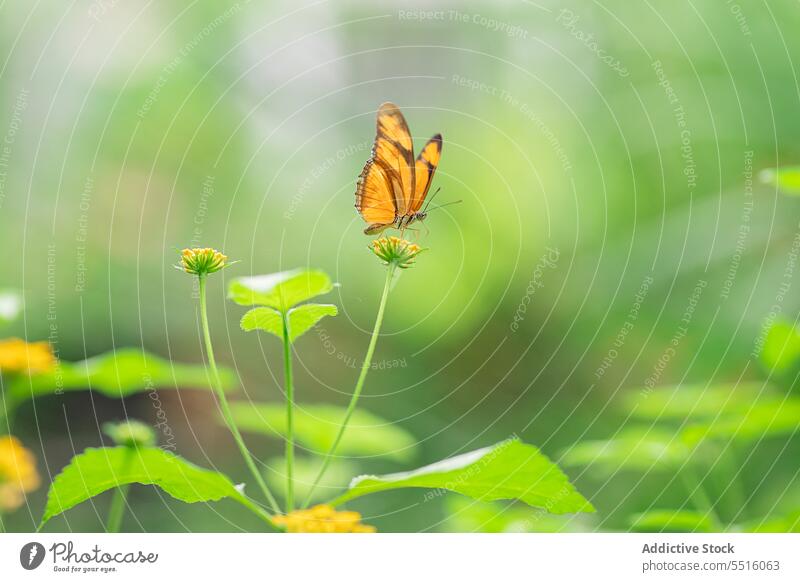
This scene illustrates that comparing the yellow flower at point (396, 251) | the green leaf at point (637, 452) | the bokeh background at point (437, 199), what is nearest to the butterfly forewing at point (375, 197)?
the yellow flower at point (396, 251)

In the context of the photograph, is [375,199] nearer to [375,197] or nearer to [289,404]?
[375,197]

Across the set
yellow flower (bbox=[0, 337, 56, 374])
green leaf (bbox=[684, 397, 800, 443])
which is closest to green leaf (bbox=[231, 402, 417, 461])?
yellow flower (bbox=[0, 337, 56, 374])

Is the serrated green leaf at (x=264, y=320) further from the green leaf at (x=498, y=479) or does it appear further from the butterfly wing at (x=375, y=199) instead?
the butterfly wing at (x=375, y=199)

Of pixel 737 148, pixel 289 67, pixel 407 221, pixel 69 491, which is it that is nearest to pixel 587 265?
pixel 737 148
